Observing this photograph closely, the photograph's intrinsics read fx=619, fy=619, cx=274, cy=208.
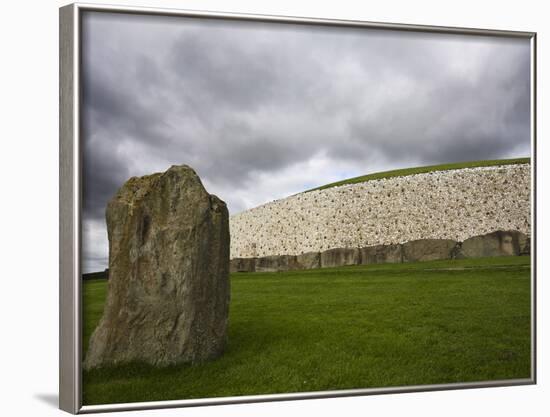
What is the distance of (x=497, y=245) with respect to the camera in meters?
8.68

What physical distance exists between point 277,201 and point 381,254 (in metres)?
2.05

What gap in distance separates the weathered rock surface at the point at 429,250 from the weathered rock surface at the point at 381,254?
11 cm

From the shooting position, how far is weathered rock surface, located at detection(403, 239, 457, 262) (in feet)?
29.7

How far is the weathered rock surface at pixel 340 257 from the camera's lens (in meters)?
9.52

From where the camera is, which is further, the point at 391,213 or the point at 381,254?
the point at 391,213

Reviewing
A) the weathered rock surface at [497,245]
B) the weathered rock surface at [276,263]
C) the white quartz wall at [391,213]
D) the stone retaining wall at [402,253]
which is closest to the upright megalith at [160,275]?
the white quartz wall at [391,213]

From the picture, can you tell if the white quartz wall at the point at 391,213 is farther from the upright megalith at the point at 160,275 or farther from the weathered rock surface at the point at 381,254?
the upright megalith at the point at 160,275

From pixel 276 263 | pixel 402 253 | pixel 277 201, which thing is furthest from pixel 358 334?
pixel 276 263

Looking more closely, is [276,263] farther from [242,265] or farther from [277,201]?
[277,201]

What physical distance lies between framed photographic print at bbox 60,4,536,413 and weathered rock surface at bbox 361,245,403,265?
3 cm

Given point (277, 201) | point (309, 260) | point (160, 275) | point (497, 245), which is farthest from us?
point (309, 260)

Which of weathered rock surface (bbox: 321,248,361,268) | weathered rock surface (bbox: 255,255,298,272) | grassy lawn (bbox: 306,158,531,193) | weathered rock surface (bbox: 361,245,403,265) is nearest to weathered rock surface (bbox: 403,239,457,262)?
weathered rock surface (bbox: 361,245,403,265)

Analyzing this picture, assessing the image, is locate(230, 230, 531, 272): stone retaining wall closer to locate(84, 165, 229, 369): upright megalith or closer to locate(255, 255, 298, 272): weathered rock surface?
locate(255, 255, 298, 272): weathered rock surface

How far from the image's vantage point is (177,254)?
6812 millimetres
